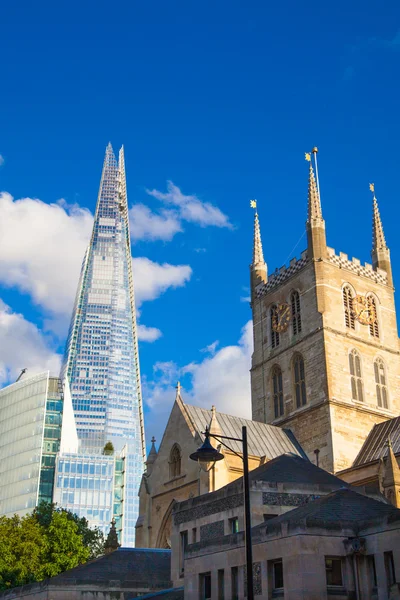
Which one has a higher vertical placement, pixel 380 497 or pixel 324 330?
pixel 324 330

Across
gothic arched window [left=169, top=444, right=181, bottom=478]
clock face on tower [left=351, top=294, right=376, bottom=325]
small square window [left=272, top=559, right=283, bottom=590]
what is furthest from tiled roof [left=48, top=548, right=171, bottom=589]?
clock face on tower [left=351, top=294, right=376, bottom=325]

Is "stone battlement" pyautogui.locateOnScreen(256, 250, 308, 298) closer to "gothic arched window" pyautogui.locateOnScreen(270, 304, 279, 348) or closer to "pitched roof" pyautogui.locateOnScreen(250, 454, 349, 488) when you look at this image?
"gothic arched window" pyautogui.locateOnScreen(270, 304, 279, 348)

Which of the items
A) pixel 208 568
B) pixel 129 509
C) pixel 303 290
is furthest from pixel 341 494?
pixel 129 509

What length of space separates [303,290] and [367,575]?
1378 inches

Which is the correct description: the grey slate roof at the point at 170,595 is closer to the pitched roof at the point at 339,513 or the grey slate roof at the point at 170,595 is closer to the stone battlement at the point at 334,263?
the pitched roof at the point at 339,513

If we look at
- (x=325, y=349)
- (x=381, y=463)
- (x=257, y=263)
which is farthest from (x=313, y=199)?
(x=381, y=463)

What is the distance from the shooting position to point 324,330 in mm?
53375

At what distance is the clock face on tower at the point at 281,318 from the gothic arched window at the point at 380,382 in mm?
7654

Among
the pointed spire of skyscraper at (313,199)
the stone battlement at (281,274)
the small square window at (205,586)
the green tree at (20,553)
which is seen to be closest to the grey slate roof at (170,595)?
the small square window at (205,586)

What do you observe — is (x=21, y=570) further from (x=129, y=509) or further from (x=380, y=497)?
(x=129, y=509)

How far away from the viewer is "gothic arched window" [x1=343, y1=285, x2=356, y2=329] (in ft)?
184

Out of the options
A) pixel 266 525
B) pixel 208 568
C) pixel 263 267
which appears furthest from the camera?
pixel 263 267

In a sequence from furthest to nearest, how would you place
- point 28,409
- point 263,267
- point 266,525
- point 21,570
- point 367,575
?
point 28,409 → point 263,267 → point 21,570 → point 266,525 → point 367,575

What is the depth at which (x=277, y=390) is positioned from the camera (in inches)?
2259
